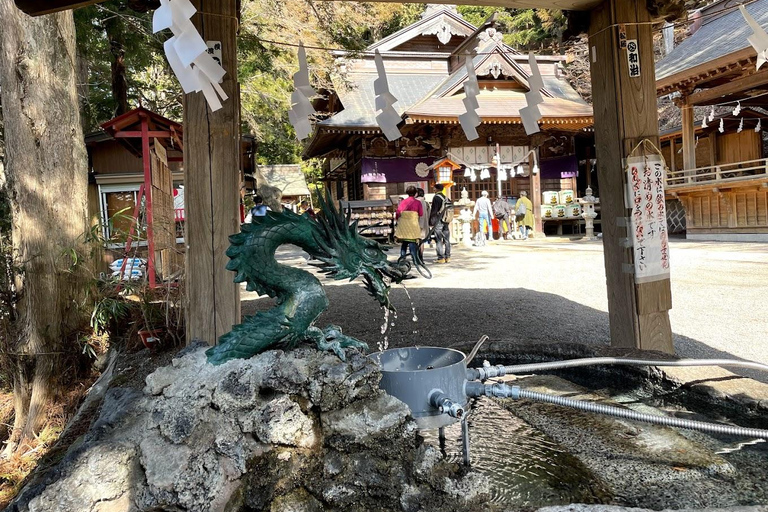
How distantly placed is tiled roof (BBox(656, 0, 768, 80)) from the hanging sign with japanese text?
31.9 ft

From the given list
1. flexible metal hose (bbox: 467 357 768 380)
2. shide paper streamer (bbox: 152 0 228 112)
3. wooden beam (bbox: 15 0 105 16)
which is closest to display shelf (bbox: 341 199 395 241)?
wooden beam (bbox: 15 0 105 16)

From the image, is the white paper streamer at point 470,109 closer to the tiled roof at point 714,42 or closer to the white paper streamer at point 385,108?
the white paper streamer at point 385,108

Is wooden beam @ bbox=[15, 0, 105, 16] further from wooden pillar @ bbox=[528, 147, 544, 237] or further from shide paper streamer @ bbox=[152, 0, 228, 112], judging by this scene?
wooden pillar @ bbox=[528, 147, 544, 237]

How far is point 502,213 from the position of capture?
16.1 m

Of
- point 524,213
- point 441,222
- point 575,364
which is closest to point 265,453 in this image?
point 575,364

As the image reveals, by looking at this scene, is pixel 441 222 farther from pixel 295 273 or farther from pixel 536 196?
pixel 295 273

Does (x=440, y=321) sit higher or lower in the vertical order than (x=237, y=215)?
lower

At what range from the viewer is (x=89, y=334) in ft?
16.7

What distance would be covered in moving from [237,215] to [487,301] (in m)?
4.47

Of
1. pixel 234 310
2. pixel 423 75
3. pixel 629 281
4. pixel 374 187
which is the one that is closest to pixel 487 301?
pixel 629 281

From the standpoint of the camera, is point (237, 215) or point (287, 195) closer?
point (237, 215)

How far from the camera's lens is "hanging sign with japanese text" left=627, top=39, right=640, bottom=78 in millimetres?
3605

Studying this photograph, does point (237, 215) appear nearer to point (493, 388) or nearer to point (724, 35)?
point (493, 388)

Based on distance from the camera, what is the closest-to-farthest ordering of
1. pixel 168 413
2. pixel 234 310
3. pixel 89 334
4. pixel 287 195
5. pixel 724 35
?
pixel 168 413
pixel 234 310
pixel 89 334
pixel 724 35
pixel 287 195
